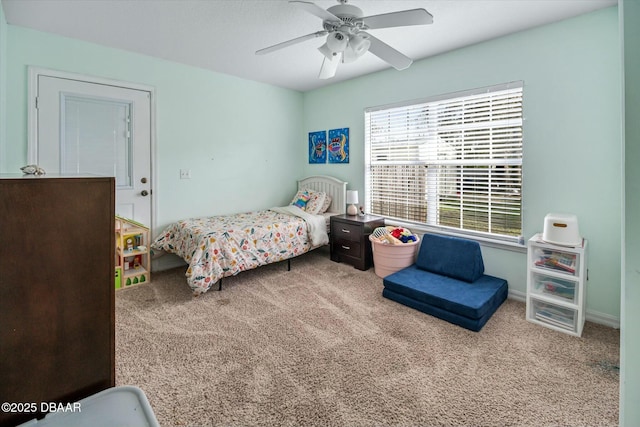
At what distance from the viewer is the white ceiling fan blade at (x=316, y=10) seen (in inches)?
69.7

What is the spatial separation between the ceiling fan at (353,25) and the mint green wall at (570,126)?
Result: 1.12 m

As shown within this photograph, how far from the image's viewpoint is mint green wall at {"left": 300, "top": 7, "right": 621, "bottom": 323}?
2396 millimetres

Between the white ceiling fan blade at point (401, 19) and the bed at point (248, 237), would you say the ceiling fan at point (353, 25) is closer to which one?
the white ceiling fan blade at point (401, 19)

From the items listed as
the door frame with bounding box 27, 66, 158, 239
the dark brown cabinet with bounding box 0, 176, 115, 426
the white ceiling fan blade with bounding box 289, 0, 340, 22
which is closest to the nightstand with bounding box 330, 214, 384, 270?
the white ceiling fan blade with bounding box 289, 0, 340, 22

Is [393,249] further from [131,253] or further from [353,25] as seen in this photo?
[131,253]

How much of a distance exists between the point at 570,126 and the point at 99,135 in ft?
14.6

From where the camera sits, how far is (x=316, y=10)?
1.85 m

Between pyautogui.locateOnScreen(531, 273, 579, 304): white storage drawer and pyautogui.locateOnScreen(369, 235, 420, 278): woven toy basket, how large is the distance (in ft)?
3.83

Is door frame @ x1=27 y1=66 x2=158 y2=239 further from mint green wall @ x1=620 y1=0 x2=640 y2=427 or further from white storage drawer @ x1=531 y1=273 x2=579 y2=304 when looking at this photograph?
white storage drawer @ x1=531 y1=273 x2=579 y2=304

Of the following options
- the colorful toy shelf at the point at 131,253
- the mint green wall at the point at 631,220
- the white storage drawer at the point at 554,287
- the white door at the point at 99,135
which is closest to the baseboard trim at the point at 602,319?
the white storage drawer at the point at 554,287

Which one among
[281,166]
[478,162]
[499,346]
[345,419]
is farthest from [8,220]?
[281,166]

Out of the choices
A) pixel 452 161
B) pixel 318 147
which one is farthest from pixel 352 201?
pixel 452 161

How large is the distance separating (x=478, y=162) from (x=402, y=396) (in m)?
2.36

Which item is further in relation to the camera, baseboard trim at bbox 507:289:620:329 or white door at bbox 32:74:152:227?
white door at bbox 32:74:152:227
